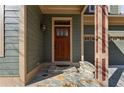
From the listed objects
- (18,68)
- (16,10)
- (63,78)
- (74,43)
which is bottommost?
(63,78)

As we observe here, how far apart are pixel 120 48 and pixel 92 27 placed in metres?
1.94

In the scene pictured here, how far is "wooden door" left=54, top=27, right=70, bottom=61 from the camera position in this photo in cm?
1036

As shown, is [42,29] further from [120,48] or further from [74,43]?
[120,48]

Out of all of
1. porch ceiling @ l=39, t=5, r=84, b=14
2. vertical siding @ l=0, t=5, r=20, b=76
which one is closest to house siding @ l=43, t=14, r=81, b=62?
porch ceiling @ l=39, t=5, r=84, b=14

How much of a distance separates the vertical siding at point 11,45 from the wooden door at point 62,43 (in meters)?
4.61

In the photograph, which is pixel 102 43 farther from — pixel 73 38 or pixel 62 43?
pixel 62 43

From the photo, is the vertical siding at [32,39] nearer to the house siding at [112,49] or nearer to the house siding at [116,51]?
the house siding at [112,49]

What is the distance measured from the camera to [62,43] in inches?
411

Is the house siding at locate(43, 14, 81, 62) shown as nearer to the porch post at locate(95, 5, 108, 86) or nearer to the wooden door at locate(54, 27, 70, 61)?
the wooden door at locate(54, 27, 70, 61)

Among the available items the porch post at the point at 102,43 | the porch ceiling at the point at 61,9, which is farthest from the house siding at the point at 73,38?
the porch post at the point at 102,43

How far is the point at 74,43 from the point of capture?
10.2 meters
